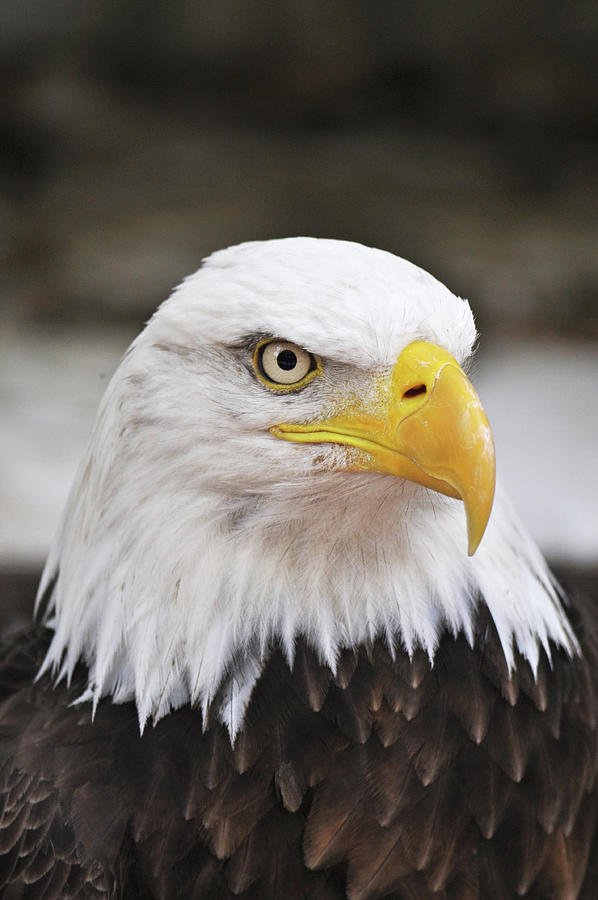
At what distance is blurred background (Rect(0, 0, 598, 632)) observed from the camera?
10.6 ft

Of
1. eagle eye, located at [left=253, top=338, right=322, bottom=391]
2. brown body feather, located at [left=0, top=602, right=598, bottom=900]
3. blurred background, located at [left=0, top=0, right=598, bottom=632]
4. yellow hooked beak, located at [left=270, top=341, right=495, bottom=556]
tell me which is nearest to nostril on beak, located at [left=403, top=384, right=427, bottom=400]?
yellow hooked beak, located at [left=270, top=341, right=495, bottom=556]

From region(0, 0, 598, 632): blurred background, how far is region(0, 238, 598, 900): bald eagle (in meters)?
1.91

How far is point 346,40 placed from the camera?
3.22 meters

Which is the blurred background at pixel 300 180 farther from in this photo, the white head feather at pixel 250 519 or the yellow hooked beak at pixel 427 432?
the yellow hooked beak at pixel 427 432

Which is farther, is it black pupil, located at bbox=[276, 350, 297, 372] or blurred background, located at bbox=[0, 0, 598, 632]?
blurred background, located at bbox=[0, 0, 598, 632]

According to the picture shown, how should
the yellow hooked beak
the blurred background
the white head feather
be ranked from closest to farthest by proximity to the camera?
1. the yellow hooked beak
2. the white head feather
3. the blurred background

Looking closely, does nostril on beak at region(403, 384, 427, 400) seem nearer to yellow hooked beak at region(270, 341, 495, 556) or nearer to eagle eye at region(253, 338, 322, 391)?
yellow hooked beak at region(270, 341, 495, 556)

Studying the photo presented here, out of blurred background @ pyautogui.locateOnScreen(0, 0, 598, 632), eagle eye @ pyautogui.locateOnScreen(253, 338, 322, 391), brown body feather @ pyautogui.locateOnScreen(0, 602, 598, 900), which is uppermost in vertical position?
blurred background @ pyautogui.locateOnScreen(0, 0, 598, 632)

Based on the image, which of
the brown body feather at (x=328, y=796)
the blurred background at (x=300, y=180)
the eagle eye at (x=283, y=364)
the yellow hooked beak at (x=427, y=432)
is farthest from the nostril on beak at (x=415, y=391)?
the blurred background at (x=300, y=180)

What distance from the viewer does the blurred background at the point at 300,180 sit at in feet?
10.6

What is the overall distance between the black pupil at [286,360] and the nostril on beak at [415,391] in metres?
0.14

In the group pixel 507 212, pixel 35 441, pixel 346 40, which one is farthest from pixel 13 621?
pixel 507 212

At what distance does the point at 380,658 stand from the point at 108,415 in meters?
0.48

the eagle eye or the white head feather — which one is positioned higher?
the eagle eye
